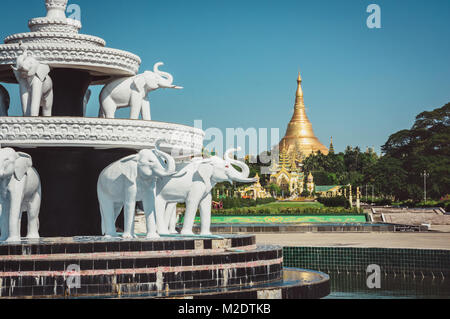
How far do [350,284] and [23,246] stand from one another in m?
8.54

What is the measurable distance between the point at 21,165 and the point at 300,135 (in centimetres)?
11272

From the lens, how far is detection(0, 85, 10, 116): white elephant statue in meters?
18.5

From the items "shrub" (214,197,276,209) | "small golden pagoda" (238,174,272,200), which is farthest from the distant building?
"shrub" (214,197,276,209)

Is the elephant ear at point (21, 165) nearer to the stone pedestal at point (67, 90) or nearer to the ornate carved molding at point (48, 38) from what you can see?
the stone pedestal at point (67, 90)

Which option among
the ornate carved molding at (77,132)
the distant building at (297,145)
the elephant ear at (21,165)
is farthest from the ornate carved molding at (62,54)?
the distant building at (297,145)

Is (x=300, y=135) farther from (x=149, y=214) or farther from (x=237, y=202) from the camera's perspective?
(x=149, y=214)

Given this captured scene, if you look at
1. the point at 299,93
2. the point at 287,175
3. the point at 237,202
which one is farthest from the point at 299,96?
the point at 237,202

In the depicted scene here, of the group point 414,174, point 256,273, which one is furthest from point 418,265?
point 414,174

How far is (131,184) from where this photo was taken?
15922mm

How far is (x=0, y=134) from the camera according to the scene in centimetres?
1620

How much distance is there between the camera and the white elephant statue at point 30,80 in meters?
17.1

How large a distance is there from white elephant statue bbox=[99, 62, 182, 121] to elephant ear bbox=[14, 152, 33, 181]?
3.24 meters

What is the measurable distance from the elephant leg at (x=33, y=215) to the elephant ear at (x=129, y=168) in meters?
2.24
